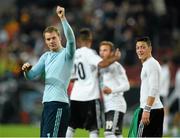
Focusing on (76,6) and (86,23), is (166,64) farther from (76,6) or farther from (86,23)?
(76,6)

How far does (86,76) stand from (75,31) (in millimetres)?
11152

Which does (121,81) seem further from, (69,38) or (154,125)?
(69,38)

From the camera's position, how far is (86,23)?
25641mm

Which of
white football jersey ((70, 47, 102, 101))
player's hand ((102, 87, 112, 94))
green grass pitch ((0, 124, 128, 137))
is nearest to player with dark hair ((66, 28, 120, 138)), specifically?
white football jersey ((70, 47, 102, 101))

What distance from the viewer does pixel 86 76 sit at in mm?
14039

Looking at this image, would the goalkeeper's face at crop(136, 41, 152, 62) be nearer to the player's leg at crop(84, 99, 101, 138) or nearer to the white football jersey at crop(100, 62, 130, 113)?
the white football jersey at crop(100, 62, 130, 113)

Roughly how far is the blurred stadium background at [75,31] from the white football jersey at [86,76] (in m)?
7.24

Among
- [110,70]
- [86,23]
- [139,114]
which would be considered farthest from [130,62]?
[139,114]

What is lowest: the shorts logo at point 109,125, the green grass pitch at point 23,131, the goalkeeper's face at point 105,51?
the green grass pitch at point 23,131

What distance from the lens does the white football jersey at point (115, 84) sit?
14078 millimetres

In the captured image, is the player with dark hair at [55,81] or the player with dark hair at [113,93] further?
the player with dark hair at [113,93]

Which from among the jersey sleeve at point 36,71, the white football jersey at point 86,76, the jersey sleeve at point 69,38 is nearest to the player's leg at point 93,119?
the white football jersey at point 86,76

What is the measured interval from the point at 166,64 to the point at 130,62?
368cm

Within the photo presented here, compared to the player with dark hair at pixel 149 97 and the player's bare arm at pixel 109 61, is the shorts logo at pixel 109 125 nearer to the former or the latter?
the player's bare arm at pixel 109 61
